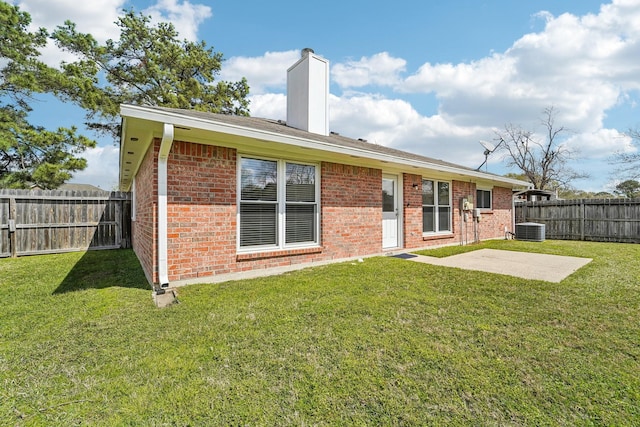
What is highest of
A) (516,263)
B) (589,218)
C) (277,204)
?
(277,204)

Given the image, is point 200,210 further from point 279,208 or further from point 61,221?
point 61,221

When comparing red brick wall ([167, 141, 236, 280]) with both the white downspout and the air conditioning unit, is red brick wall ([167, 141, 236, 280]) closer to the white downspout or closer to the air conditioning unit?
the white downspout

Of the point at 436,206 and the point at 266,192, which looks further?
the point at 436,206

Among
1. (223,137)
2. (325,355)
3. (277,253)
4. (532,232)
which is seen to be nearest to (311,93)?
(223,137)

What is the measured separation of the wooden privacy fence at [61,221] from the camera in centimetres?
820

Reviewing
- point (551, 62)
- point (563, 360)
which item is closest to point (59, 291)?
point (563, 360)

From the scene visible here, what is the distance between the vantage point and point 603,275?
5.29m

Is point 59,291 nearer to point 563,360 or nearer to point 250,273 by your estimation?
point 250,273

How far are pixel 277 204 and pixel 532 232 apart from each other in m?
11.0

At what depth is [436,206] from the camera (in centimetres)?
939

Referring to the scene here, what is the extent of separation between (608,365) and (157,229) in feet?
17.5

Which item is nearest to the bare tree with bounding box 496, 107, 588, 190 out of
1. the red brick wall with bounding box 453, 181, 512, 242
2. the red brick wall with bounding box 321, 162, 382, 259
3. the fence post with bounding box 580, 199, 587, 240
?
the fence post with bounding box 580, 199, 587, 240

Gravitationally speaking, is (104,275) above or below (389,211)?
below

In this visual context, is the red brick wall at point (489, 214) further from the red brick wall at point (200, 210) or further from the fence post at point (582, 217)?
the red brick wall at point (200, 210)
